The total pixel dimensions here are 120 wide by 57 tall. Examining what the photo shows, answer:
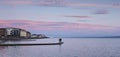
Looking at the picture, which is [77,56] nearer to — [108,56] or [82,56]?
[82,56]

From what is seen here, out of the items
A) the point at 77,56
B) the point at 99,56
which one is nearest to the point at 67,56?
the point at 77,56

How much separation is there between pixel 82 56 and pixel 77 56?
37.7 inches

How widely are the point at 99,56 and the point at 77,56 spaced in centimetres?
397

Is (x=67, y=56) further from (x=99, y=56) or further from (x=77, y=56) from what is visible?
(x=99, y=56)

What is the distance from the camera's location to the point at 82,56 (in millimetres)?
59156

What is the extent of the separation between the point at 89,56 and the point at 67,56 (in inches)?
161

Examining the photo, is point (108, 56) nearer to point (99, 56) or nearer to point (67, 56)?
point (99, 56)

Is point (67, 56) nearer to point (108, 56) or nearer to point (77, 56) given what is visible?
point (77, 56)

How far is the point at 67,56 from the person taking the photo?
192 feet

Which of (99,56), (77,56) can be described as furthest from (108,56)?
(77,56)

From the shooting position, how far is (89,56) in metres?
59.2

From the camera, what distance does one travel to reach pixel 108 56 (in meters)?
59.3

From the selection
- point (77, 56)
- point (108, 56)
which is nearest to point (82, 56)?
point (77, 56)
